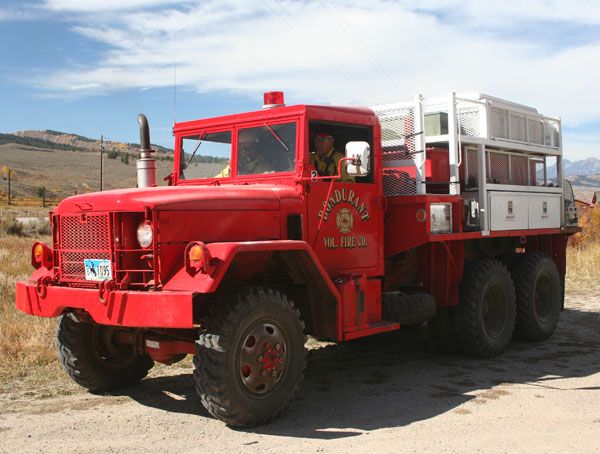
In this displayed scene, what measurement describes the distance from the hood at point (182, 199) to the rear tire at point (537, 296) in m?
4.32

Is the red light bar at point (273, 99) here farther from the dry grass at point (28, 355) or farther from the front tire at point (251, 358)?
the dry grass at point (28, 355)

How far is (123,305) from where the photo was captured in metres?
5.31

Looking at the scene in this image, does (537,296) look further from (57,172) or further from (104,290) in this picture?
(57,172)

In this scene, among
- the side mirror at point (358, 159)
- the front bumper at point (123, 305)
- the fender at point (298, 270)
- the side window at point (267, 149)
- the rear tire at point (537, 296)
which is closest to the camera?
the front bumper at point (123, 305)

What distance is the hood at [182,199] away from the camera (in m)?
5.46

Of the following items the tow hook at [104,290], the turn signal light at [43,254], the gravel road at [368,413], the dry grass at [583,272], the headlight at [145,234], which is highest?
the headlight at [145,234]

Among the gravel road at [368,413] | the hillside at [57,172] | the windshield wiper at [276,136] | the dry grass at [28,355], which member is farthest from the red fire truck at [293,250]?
the hillside at [57,172]

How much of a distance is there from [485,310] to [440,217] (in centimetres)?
150

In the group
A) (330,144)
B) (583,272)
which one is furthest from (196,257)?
(583,272)

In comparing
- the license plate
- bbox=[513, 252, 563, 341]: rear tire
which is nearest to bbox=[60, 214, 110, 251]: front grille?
the license plate

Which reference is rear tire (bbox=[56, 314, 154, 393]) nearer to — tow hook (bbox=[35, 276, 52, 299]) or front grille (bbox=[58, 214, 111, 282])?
tow hook (bbox=[35, 276, 52, 299])

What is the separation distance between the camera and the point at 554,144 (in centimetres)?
1021

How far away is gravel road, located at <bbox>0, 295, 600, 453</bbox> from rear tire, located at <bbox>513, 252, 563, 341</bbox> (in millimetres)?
943

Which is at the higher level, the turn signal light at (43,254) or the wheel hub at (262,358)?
the turn signal light at (43,254)
